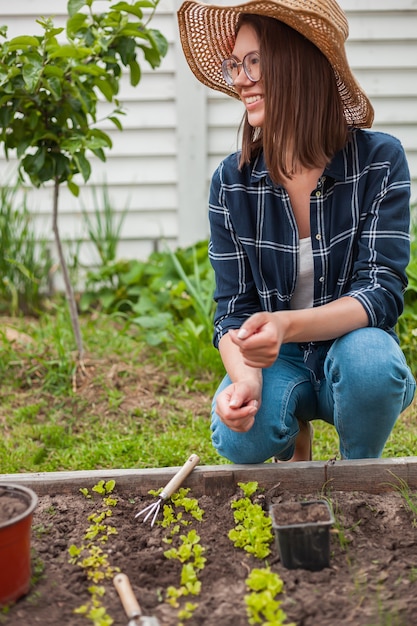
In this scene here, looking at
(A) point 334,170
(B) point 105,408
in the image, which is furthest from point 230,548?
(B) point 105,408

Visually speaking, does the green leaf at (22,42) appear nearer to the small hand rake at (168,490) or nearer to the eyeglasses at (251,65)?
the eyeglasses at (251,65)

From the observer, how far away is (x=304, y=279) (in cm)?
202

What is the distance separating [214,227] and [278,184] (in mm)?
220

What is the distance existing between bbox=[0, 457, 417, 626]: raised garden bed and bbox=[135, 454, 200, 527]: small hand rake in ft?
0.09

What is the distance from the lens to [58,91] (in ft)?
7.95

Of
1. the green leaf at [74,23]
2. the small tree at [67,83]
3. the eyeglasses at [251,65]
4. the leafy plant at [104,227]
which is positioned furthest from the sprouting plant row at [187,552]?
the leafy plant at [104,227]

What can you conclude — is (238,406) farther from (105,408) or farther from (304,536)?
(105,408)

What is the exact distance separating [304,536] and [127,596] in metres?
0.36

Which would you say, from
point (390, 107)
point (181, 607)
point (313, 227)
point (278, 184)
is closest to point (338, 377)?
point (313, 227)

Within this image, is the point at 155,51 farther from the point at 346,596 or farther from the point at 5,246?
the point at 346,596

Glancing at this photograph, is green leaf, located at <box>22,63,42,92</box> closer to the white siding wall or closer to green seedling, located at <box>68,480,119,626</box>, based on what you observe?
green seedling, located at <box>68,480,119,626</box>

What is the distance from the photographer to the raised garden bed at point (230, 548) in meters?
1.39

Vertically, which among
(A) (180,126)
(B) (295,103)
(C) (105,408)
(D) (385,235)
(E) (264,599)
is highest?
(A) (180,126)

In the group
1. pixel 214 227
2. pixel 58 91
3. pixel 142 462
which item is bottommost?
pixel 142 462
